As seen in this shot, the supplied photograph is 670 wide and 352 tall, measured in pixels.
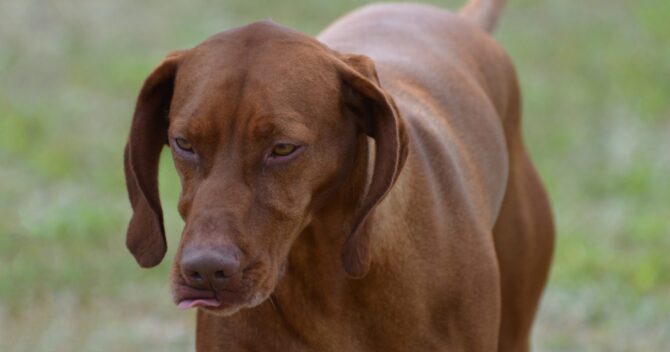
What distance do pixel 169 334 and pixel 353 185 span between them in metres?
3.39

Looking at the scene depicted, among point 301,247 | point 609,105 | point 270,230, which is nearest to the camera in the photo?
point 270,230

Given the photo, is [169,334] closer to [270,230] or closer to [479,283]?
[479,283]

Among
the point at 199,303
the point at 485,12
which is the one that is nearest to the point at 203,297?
the point at 199,303

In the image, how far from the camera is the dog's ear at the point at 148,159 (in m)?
4.75

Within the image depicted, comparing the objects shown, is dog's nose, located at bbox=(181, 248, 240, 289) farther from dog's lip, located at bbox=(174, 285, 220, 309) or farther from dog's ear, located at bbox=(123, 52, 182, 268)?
dog's ear, located at bbox=(123, 52, 182, 268)

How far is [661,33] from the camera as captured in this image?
1331 cm

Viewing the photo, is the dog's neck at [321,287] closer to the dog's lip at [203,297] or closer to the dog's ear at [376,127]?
the dog's ear at [376,127]

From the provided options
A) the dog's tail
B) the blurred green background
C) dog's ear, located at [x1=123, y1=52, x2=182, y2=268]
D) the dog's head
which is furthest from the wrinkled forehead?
the blurred green background

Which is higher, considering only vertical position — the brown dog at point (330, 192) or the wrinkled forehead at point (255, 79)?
the wrinkled forehead at point (255, 79)

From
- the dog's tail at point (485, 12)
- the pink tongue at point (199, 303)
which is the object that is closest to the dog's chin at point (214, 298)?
the pink tongue at point (199, 303)

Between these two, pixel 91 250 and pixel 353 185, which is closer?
pixel 353 185

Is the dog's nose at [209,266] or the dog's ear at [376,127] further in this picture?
the dog's ear at [376,127]

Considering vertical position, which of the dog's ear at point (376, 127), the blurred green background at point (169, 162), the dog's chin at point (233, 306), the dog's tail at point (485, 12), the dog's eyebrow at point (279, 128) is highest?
the dog's eyebrow at point (279, 128)

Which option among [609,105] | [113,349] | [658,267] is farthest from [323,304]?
[609,105]
